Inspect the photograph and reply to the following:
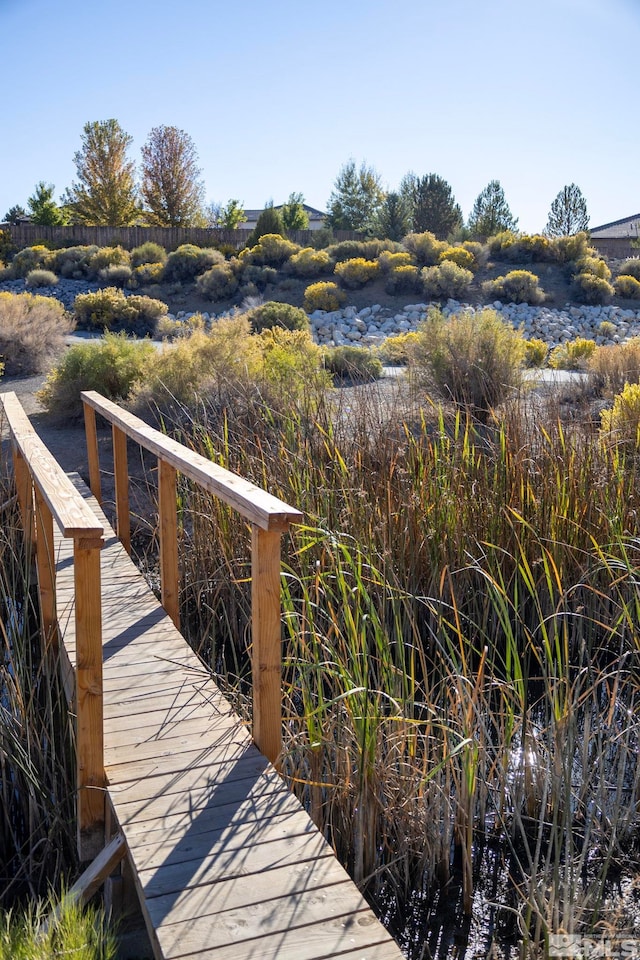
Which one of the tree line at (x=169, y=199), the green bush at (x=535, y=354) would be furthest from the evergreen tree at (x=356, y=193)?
the green bush at (x=535, y=354)

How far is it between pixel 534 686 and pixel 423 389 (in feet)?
14.5

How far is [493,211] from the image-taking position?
3094 cm

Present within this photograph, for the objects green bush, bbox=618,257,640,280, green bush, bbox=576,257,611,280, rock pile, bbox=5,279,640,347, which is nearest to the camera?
rock pile, bbox=5,279,640,347

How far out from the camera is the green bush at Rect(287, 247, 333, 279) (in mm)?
21391

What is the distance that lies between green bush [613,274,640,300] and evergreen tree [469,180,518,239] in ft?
36.4

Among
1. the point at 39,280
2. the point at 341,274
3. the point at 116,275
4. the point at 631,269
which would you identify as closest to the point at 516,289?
the point at 341,274

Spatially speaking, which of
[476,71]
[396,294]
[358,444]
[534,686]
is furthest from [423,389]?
[396,294]

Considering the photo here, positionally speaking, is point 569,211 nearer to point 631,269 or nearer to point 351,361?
point 631,269

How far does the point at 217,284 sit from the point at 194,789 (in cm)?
1967

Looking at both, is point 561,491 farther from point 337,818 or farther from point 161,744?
point 161,744

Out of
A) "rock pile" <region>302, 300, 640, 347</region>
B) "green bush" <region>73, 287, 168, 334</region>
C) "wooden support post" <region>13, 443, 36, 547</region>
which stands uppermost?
"green bush" <region>73, 287, 168, 334</region>

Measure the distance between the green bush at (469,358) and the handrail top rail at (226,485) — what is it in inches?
162

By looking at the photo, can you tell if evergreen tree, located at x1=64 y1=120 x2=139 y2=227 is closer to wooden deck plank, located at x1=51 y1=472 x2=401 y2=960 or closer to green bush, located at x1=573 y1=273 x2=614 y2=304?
green bush, located at x1=573 y1=273 x2=614 y2=304

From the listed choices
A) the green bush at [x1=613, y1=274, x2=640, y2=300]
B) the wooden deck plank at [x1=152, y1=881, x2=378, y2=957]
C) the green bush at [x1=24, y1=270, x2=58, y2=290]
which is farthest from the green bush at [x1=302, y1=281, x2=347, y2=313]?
the wooden deck plank at [x1=152, y1=881, x2=378, y2=957]
